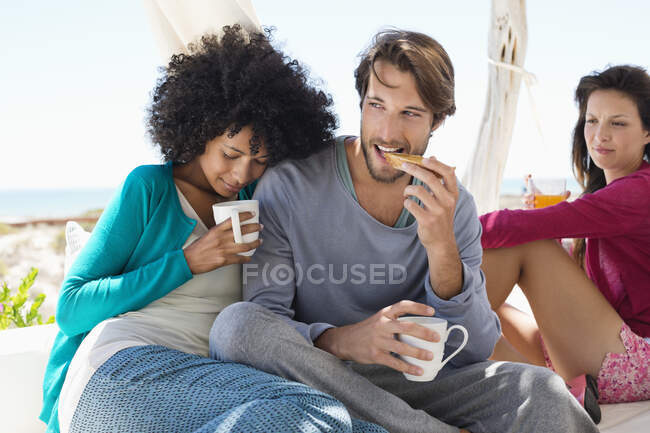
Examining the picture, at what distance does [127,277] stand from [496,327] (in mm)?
1180

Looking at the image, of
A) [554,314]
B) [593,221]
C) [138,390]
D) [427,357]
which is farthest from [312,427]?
[593,221]

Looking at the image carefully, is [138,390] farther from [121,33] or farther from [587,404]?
[121,33]

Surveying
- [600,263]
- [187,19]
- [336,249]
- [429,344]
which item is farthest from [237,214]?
[600,263]

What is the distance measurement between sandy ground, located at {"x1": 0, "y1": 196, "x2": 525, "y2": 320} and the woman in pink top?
48.5 feet

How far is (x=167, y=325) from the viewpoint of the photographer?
171 centimetres

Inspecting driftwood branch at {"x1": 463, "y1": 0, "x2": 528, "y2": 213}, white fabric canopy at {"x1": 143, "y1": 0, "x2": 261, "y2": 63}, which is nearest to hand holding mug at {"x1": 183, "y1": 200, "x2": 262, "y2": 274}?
white fabric canopy at {"x1": 143, "y1": 0, "x2": 261, "y2": 63}

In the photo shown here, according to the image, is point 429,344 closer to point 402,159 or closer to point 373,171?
point 402,159

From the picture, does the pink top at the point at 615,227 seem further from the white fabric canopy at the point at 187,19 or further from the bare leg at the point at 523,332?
the white fabric canopy at the point at 187,19

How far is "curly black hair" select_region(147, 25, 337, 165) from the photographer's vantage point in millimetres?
1831

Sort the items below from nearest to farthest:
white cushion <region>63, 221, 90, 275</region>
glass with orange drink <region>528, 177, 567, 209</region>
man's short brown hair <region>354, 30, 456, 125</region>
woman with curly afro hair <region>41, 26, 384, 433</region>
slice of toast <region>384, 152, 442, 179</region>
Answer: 1. woman with curly afro hair <region>41, 26, 384, 433</region>
2. slice of toast <region>384, 152, 442, 179</region>
3. man's short brown hair <region>354, 30, 456, 125</region>
4. white cushion <region>63, 221, 90, 275</region>
5. glass with orange drink <region>528, 177, 567, 209</region>

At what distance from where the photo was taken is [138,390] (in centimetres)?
135

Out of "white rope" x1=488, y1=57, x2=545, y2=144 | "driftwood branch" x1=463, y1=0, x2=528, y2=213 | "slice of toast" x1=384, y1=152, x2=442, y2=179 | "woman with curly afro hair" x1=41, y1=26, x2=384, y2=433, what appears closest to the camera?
"woman with curly afro hair" x1=41, y1=26, x2=384, y2=433

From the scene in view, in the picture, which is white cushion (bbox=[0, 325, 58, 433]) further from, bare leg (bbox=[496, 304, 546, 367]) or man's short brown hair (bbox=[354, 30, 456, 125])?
bare leg (bbox=[496, 304, 546, 367])

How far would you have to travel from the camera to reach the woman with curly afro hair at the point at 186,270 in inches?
50.9
